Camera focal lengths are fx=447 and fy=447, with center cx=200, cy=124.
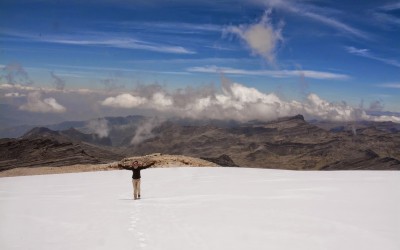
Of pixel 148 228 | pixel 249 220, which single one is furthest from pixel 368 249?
pixel 148 228

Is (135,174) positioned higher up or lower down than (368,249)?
higher up

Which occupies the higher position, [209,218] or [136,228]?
[209,218]

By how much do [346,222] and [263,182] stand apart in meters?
15.0

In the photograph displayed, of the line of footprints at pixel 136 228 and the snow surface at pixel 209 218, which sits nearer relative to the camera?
the line of footprints at pixel 136 228

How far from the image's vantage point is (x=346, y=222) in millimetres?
15047

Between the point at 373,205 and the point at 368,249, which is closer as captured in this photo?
the point at 368,249

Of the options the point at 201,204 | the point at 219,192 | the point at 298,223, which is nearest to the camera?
the point at 298,223

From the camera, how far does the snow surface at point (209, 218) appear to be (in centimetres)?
1217

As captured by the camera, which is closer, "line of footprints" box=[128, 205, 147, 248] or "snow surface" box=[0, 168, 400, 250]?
"line of footprints" box=[128, 205, 147, 248]

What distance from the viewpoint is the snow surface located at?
12172 millimetres

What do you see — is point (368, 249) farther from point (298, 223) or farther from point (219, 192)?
point (219, 192)

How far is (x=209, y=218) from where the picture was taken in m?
16.0

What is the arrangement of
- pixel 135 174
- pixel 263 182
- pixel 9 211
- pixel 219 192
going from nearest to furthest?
1. pixel 9 211
2. pixel 135 174
3. pixel 219 192
4. pixel 263 182

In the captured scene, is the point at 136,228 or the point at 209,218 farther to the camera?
the point at 209,218
